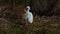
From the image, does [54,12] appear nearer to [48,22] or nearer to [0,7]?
[48,22]

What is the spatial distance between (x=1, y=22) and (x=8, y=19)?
2.60 ft

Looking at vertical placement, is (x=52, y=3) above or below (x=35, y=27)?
above

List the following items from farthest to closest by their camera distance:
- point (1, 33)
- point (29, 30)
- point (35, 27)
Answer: point (35, 27) → point (29, 30) → point (1, 33)

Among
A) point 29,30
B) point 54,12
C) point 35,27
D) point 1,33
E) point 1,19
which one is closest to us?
point 1,33

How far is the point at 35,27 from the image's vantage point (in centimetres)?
1073

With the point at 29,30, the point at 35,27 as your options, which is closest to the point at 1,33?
the point at 29,30

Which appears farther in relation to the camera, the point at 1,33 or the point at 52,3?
the point at 52,3

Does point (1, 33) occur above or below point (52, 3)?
below

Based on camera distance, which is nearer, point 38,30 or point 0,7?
point 38,30

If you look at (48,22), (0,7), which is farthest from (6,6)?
(48,22)

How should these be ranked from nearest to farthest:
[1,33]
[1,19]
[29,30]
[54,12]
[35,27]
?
[1,33]
[29,30]
[35,27]
[1,19]
[54,12]

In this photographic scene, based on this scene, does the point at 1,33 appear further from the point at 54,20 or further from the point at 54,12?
the point at 54,12

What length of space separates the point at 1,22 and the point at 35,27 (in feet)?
5.30

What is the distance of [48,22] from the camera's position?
39.3 ft
